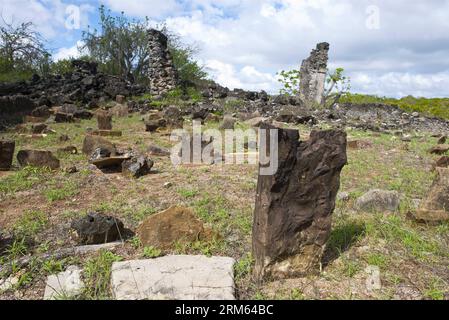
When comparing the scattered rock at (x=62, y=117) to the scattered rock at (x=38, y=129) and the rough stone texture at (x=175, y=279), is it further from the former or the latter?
the rough stone texture at (x=175, y=279)

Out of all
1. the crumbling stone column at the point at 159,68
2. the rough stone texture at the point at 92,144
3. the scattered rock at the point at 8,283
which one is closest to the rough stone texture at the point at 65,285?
the scattered rock at the point at 8,283

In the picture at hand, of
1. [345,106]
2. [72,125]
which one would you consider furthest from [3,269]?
[345,106]

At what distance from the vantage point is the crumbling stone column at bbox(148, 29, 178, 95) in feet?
59.7

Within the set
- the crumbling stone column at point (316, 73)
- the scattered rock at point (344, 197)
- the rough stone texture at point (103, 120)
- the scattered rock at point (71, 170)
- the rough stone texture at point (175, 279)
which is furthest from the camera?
the crumbling stone column at point (316, 73)

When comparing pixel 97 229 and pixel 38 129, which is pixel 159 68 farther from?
pixel 97 229

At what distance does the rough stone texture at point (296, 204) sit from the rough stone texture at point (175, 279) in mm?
282

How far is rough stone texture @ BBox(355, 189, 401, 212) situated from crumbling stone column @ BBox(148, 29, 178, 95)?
15.2 m

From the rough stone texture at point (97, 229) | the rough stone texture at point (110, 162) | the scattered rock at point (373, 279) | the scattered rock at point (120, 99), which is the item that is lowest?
the scattered rock at point (373, 279)

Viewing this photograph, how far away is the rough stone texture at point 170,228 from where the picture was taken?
3.05 metres

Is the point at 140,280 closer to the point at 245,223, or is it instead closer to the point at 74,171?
the point at 245,223

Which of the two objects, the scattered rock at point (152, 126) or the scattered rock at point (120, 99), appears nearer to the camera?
the scattered rock at point (152, 126)

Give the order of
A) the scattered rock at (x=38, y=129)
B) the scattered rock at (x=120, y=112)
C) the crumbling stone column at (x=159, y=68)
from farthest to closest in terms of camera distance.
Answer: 1. the crumbling stone column at (x=159, y=68)
2. the scattered rock at (x=120, y=112)
3. the scattered rock at (x=38, y=129)

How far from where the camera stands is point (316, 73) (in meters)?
19.6

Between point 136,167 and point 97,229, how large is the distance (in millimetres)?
2220
